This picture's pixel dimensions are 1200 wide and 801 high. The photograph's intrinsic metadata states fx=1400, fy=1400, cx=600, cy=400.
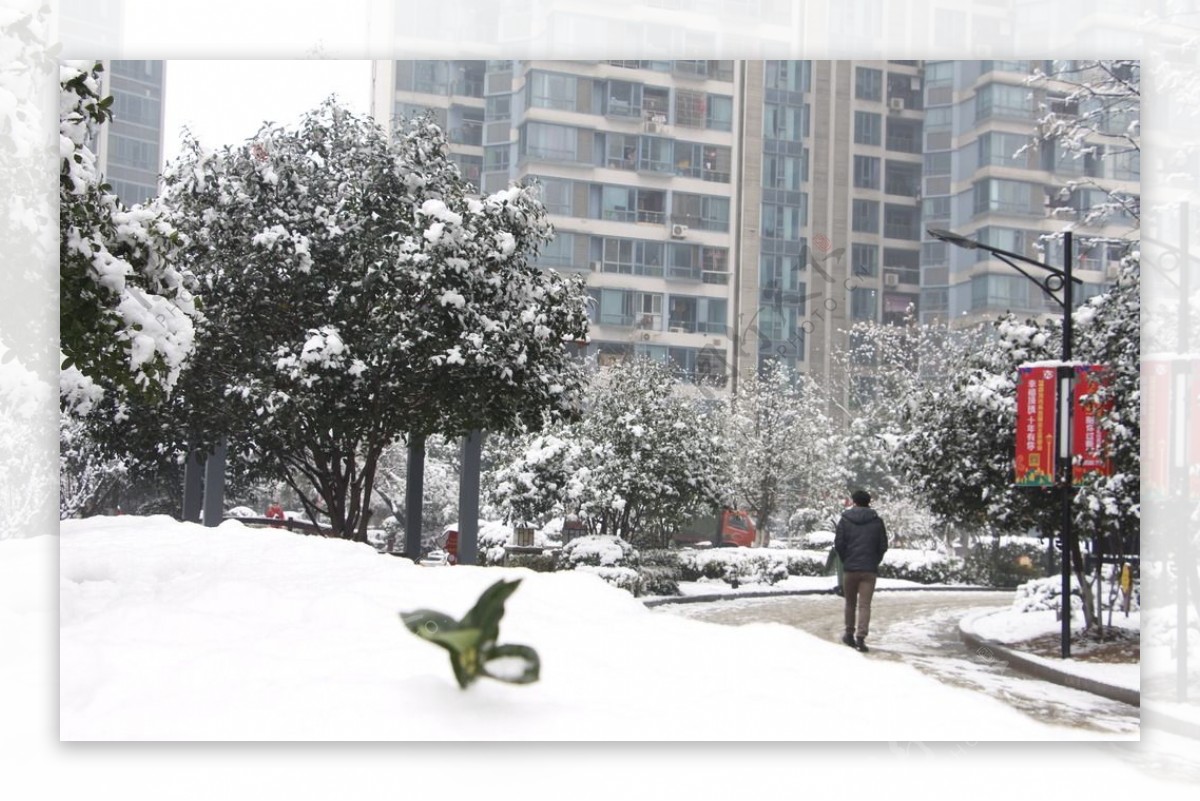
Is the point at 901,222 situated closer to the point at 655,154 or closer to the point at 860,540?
the point at 655,154

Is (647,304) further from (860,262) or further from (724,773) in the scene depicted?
(724,773)

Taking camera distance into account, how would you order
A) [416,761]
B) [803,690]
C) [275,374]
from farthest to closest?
[275,374] < [803,690] < [416,761]

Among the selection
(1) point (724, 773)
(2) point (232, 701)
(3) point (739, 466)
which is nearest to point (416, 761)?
(2) point (232, 701)

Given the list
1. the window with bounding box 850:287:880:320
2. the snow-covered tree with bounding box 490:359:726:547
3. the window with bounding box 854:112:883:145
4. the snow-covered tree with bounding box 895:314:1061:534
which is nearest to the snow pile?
the snow-covered tree with bounding box 490:359:726:547

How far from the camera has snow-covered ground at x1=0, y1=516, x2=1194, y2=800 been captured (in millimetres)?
6242

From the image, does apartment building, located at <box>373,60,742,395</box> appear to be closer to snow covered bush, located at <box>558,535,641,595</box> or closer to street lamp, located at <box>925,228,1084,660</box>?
snow covered bush, located at <box>558,535,641,595</box>

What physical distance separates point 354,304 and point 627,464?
1.80 m

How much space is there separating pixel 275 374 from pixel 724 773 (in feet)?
10.8

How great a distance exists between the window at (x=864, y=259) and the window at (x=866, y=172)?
34cm

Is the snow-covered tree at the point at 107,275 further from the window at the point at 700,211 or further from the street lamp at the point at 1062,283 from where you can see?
the street lamp at the point at 1062,283

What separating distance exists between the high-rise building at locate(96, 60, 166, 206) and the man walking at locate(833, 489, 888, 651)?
13.8ft

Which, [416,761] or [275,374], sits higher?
[275,374]

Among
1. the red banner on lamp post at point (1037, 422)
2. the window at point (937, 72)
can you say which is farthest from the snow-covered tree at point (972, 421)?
the window at point (937, 72)

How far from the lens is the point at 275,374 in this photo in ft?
25.5
